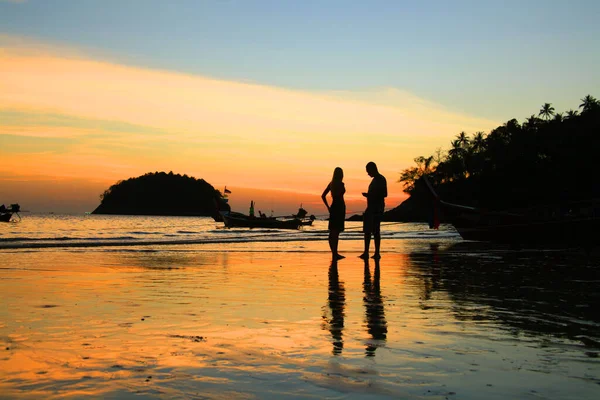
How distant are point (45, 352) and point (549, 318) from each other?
15.3 feet

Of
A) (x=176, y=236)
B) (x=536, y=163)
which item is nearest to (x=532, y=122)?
(x=536, y=163)

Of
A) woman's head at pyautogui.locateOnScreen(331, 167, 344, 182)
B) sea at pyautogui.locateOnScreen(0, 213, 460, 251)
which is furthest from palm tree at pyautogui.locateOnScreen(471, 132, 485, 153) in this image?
woman's head at pyautogui.locateOnScreen(331, 167, 344, 182)

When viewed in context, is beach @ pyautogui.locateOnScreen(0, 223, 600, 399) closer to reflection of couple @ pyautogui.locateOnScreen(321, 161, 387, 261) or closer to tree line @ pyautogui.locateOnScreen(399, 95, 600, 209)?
reflection of couple @ pyautogui.locateOnScreen(321, 161, 387, 261)

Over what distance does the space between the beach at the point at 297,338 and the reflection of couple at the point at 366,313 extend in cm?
2

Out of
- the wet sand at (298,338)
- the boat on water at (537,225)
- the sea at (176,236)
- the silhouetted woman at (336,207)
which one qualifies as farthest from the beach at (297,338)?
the sea at (176,236)

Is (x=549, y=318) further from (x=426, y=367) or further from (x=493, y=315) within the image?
(x=426, y=367)

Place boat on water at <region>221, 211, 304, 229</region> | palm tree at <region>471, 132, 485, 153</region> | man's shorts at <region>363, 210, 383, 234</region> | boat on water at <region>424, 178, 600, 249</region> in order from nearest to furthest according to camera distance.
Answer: man's shorts at <region>363, 210, 383, 234</region>
boat on water at <region>424, 178, 600, 249</region>
boat on water at <region>221, 211, 304, 229</region>
palm tree at <region>471, 132, 485, 153</region>

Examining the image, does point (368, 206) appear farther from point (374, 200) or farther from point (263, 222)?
point (263, 222)

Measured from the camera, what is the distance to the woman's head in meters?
15.1

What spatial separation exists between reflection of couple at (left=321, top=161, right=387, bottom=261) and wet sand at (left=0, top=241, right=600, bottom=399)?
4.63m

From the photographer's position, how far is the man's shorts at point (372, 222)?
14.8m

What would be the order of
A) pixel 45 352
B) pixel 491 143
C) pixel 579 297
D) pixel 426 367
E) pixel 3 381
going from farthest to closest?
1. pixel 491 143
2. pixel 579 297
3. pixel 45 352
4. pixel 426 367
5. pixel 3 381

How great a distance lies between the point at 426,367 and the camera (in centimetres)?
423

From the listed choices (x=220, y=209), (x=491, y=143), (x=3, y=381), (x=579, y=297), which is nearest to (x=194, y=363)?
(x=3, y=381)
